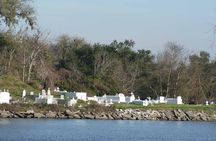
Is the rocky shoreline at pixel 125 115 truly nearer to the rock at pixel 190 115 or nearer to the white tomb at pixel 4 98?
the rock at pixel 190 115

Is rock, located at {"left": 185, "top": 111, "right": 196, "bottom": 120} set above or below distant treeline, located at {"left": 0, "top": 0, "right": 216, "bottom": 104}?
below

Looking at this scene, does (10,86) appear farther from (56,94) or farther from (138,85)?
(138,85)

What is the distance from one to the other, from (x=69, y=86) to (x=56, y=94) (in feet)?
56.5

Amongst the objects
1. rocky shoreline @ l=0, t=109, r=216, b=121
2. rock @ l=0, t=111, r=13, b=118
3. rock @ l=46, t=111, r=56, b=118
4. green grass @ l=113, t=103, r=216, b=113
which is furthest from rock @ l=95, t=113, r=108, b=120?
rock @ l=0, t=111, r=13, b=118

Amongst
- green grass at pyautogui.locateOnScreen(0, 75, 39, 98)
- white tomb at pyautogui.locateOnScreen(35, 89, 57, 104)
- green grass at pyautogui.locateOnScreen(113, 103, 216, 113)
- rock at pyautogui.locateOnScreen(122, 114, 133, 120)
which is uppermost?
green grass at pyautogui.locateOnScreen(0, 75, 39, 98)

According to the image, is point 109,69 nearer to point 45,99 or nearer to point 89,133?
point 45,99

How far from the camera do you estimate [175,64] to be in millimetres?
107938

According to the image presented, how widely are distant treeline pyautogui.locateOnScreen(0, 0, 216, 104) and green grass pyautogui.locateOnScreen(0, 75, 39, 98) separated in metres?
2.19

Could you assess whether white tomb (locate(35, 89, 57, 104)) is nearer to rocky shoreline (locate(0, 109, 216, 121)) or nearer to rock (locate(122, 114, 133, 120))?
rocky shoreline (locate(0, 109, 216, 121))

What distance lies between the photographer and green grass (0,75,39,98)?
82.4m

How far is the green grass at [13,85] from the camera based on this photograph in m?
82.4

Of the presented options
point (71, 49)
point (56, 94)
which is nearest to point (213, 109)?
point (56, 94)

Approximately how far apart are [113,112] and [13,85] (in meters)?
17.6

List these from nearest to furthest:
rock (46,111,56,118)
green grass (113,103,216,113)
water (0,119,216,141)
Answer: water (0,119,216,141), rock (46,111,56,118), green grass (113,103,216,113)
